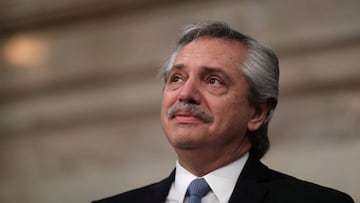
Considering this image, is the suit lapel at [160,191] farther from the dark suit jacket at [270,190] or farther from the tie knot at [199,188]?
the tie knot at [199,188]

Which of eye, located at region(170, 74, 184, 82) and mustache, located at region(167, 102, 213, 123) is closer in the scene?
mustache, located at region(167, 102, 213, 123)

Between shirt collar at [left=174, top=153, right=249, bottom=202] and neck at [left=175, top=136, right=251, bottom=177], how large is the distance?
2 centimetres

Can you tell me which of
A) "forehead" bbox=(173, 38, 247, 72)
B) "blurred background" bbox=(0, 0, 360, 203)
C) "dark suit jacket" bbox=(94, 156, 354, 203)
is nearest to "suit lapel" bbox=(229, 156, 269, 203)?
"dark suit jacket" bbox=(94, 156, 354, 203)

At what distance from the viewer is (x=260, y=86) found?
2740 millimetres

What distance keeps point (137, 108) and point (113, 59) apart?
341 millimetres

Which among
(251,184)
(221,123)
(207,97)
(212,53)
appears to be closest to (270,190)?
(251,184)

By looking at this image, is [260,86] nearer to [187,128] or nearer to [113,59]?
[187,128]

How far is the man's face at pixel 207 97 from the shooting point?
8.43 feet

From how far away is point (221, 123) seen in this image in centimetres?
261

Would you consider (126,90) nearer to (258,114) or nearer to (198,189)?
(258,114)

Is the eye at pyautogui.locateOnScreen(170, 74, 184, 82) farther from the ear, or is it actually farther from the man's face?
the ear

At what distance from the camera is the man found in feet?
8.35

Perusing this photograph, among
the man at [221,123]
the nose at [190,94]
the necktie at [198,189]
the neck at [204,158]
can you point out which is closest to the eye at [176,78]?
the man at [221,123]

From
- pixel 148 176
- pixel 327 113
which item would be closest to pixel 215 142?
pixel 327 113
